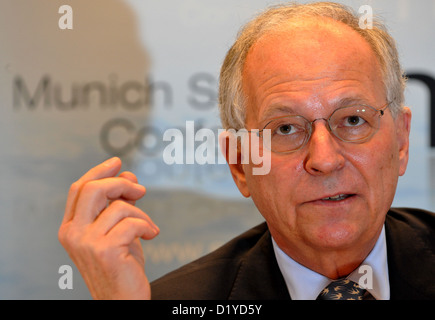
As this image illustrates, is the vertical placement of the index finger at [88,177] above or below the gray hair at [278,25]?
below

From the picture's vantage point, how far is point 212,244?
255 centimetres

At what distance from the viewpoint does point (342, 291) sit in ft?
4.47

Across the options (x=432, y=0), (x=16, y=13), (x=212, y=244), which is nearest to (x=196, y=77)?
(x=212, y=244)

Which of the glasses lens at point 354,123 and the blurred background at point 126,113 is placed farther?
the blurred background at point 126,113

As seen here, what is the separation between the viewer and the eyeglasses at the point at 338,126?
1.34 metres

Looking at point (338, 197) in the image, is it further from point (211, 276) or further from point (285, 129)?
point (211, 276)

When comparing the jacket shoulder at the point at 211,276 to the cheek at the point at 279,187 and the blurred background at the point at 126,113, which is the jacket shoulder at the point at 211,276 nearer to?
the cheek at the point at 279,187

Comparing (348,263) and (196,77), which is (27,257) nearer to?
(196,77)

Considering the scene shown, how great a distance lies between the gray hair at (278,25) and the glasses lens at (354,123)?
104 millimetres

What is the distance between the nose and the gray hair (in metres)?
0.24

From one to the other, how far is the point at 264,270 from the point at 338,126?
0.46 meters

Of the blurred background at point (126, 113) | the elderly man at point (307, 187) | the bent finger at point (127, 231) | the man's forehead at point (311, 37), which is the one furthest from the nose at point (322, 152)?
the blurred background at point (126, 113)

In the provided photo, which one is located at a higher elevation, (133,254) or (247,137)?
(247,137)
